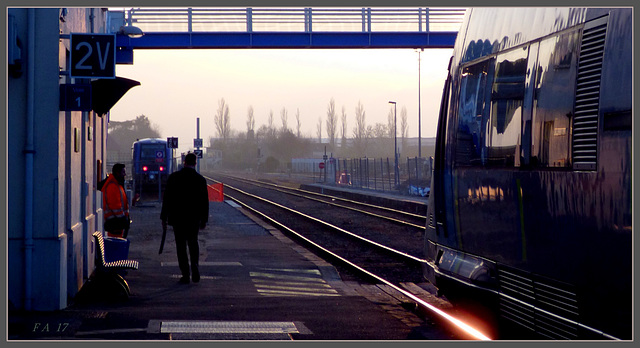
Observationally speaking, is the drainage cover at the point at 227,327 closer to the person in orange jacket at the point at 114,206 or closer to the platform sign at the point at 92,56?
the platform sign at the point at 92,56

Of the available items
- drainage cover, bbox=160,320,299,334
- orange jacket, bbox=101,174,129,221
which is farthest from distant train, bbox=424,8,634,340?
orange jacket, bbox=101,174,129,221

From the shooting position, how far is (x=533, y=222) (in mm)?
5637

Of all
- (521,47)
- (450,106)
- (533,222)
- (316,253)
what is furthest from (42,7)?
(316,253)

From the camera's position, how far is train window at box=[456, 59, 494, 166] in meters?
6.68

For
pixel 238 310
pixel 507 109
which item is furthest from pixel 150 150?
pixel 507 109

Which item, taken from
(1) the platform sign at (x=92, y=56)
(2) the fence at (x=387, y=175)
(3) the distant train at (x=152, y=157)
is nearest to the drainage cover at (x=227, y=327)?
(1) the platform sign at (x=92, y=56)

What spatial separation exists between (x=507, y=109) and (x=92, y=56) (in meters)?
4.31

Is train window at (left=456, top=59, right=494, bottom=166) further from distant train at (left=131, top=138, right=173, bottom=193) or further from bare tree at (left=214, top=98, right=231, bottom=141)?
bare tree at (left=214, top=98, right=231, bottom=141)

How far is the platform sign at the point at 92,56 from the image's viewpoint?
26.8ft

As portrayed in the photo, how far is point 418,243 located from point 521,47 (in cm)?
1149

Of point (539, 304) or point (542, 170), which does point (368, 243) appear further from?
point (542, 170)

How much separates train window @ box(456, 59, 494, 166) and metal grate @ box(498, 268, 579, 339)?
1100mm

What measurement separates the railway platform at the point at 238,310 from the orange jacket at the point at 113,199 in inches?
35.9

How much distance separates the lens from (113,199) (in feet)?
38.1
